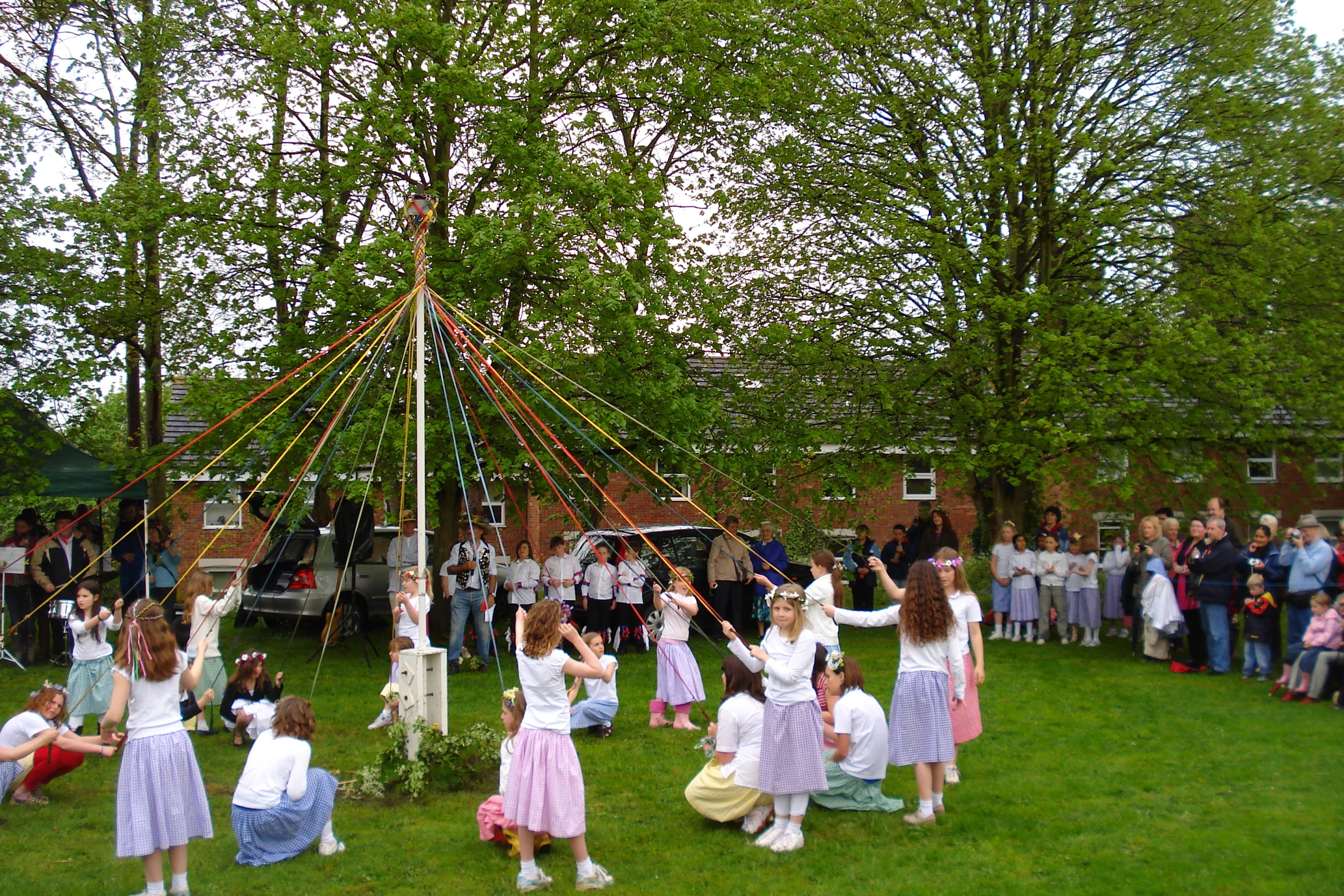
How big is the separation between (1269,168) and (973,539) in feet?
33.8

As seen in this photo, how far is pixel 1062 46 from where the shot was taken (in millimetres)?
13922

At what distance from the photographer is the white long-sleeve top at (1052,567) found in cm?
1324

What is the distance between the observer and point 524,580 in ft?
40.4

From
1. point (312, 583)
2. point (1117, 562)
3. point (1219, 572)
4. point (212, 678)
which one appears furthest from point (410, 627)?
point (1117, 562)

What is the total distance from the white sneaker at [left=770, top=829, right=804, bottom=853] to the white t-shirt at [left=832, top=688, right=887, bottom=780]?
0.80m

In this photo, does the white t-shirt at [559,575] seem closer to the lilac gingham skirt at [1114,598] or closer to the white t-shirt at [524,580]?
the white t-shirt at [524,580]

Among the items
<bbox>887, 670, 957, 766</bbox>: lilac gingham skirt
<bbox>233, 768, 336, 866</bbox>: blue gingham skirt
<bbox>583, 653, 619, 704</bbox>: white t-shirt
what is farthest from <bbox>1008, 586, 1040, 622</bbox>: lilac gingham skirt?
<bbox>233, 768, 336, 866</bbox>: blue gingham skirt

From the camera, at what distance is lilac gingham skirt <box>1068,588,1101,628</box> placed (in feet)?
42.8

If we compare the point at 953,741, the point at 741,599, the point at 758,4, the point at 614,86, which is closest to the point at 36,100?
the point at 614,86

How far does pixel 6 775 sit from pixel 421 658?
284cm

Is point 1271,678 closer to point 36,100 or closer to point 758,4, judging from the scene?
point 758,4

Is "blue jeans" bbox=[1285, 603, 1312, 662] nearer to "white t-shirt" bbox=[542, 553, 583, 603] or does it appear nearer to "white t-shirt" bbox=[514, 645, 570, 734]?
"white t-shirt" bbox=[542, 553, 583, 603]

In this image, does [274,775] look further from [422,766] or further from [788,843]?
[788,843]

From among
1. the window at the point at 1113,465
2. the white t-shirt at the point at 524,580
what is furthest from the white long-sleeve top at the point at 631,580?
the window at the point at 1113,465
